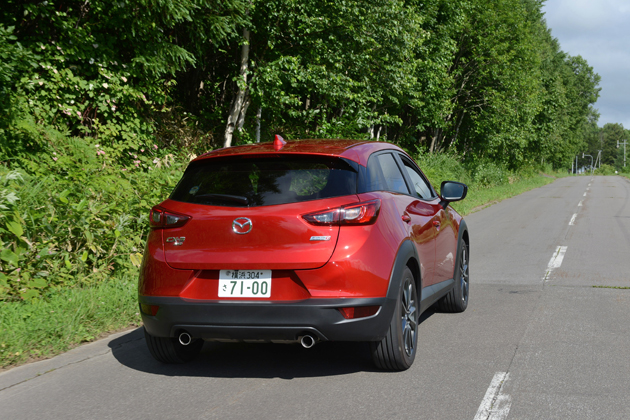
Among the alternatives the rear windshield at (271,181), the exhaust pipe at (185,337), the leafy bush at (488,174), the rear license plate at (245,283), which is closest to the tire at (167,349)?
the exhaust pipe at (185,337)

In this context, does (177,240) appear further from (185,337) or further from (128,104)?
(128,104)

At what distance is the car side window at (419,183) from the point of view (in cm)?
573

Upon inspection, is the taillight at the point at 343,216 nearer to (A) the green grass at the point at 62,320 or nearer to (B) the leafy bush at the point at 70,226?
(A) the green grass at the point at 62,320

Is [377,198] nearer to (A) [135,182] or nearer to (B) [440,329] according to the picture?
→ (B) [440,329]

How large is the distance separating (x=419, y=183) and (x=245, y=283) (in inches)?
97.6

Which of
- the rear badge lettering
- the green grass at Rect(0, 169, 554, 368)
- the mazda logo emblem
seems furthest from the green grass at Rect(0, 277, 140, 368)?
the mazda logo emblem

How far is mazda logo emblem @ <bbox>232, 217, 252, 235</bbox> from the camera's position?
13.4 feet

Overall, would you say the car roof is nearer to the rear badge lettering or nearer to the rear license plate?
the rear badge lettering

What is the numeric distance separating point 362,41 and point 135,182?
26.9ft

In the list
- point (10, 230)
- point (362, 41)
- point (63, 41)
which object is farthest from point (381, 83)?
point (10, 230)

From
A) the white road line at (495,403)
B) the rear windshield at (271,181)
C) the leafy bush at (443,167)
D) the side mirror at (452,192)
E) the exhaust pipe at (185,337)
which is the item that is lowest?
the leafy bush at (443,167)

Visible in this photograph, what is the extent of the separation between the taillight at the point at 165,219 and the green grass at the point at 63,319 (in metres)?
1.55

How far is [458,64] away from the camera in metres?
30.8

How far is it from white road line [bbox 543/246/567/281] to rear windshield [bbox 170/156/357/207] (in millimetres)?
5468
